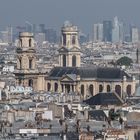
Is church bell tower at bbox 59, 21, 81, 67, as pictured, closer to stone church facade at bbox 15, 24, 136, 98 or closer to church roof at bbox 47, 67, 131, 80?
A: stone church facade at bbox 15, 24, 136, 98

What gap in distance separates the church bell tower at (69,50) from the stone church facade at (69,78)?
19.8ft

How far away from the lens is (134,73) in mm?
96938

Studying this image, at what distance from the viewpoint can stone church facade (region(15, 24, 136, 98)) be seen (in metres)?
81.9

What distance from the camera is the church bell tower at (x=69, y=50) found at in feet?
309

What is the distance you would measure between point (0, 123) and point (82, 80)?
38.9 m

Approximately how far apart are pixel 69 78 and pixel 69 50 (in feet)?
36.9

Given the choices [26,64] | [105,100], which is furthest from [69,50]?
[105,100]

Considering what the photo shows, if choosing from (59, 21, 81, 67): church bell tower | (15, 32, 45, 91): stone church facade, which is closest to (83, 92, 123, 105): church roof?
(15, 32, 45, 91): stone church facade

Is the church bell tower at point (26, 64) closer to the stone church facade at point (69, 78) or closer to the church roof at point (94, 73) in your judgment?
the stone church facade at point (69, 78)

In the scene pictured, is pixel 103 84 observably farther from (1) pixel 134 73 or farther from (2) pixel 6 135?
(2) pixel 6 135

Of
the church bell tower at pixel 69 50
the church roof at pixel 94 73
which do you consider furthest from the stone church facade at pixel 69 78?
the church bell tower at pixel 69 50

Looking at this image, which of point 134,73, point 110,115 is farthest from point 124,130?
point 134,73

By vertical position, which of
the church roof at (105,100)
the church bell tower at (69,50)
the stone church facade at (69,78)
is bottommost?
the church roof at (105,100)

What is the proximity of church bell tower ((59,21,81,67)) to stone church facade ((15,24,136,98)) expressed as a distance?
19.8ft
